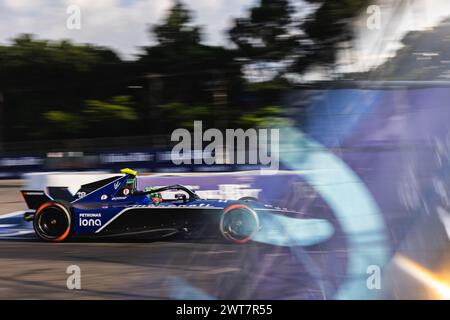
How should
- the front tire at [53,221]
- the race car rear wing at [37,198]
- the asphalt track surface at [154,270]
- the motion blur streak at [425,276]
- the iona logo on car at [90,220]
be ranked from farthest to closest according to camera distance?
the race car rear wing at [37,198], the front tire at [53,221], the iona logo on car at [90,220], the asphalt track surface at [154,270], the motion blur streak at [425,276]

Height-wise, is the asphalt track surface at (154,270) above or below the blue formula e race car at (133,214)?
below

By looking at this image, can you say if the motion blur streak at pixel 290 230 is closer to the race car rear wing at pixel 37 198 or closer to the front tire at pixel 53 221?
the front tire at pixel 53 221

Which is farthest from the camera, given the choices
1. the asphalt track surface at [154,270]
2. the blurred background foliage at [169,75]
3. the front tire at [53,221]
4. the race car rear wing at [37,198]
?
the blurred background foliage at [169,75]

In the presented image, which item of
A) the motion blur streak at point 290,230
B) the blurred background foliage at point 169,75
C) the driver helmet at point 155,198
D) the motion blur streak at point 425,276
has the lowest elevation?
the motion blur streak at point 425,276

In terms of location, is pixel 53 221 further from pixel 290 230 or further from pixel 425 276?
pixel 425 276

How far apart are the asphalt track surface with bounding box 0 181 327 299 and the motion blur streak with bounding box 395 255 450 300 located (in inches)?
37.2

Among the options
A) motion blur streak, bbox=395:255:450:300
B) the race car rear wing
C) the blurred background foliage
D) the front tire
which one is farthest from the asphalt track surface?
the blurred background foliage

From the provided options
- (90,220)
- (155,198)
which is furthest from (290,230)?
(90,220)

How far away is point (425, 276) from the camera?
550cm

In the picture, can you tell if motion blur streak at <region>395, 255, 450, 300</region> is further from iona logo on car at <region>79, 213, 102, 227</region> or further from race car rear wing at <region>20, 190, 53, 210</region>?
race car rear wing at <region>20, 190, 53, 210</region>

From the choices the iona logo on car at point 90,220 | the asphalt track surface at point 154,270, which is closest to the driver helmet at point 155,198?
the asphalt track surface at point 154,270

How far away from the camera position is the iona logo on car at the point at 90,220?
8062mm

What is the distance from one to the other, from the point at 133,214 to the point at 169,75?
29.0 meters

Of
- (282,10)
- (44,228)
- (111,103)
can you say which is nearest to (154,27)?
(111,103)
